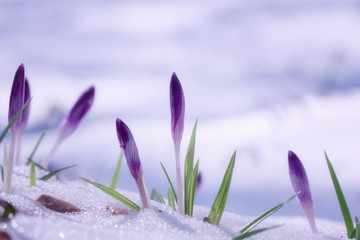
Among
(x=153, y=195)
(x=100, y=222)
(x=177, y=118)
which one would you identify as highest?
(x=177, y=118)

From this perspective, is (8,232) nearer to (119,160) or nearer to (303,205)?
(303,205)

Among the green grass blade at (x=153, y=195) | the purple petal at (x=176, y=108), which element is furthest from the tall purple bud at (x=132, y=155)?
the green grass blade at (x=153, y=195)

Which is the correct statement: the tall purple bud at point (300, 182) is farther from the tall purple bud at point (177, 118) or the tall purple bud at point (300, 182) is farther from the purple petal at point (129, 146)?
the purple petal at point (129, 146)

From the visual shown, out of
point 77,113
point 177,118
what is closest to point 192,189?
point 177,118

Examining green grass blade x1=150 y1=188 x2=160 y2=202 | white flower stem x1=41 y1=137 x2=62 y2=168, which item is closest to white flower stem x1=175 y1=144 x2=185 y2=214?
green grass blade x1=150 y1=188 x2=160 y2=202

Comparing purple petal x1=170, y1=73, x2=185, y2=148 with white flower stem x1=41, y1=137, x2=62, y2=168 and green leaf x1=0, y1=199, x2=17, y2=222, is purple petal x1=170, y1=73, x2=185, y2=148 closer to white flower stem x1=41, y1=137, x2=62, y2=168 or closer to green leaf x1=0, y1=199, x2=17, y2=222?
green leaf x1=0, y1=199, x2=17, y2=222

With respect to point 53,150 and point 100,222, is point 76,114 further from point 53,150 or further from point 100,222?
point 100,222
